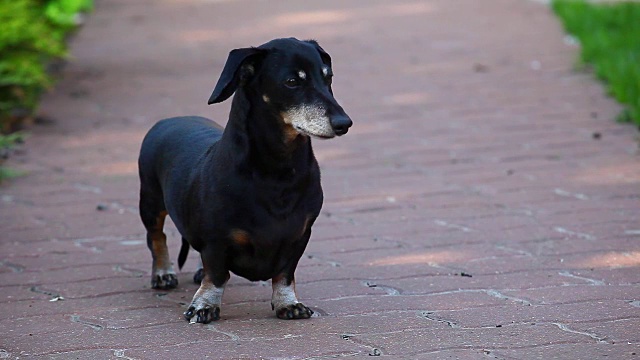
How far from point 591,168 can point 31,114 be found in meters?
→ 4.60

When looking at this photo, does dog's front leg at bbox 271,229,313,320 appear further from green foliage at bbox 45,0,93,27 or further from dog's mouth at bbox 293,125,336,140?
green foliage at bbox 45,0,93,27

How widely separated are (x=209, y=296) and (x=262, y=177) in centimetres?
53

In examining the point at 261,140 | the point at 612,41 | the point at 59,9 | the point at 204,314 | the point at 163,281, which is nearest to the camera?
the point at 261,140

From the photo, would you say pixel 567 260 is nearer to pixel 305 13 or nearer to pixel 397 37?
pixel 397 37

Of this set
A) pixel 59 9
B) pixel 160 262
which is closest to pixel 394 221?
pixel 160 262

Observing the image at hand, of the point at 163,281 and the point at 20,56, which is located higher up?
the point at 20,56

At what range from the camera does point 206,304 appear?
4094 millimetres

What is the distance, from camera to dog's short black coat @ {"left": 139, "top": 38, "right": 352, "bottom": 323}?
386 centimetres

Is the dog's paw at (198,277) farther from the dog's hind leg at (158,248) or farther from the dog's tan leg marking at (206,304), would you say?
the dog's tan leg marking at (206,304)

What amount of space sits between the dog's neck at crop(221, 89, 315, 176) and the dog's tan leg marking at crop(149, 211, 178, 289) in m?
0.81


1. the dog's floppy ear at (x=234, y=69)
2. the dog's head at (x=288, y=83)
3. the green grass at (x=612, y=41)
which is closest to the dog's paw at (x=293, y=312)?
the dog's head at (x=288, y=83)

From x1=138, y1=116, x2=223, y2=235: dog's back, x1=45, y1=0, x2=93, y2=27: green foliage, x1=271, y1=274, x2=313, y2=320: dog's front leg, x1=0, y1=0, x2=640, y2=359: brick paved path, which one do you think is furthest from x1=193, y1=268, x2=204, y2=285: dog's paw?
x1=45, y1=0, x2=93, y2=27: green foliage

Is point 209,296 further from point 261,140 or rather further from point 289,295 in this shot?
point 261,140

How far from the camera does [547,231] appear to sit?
540 centimetres
